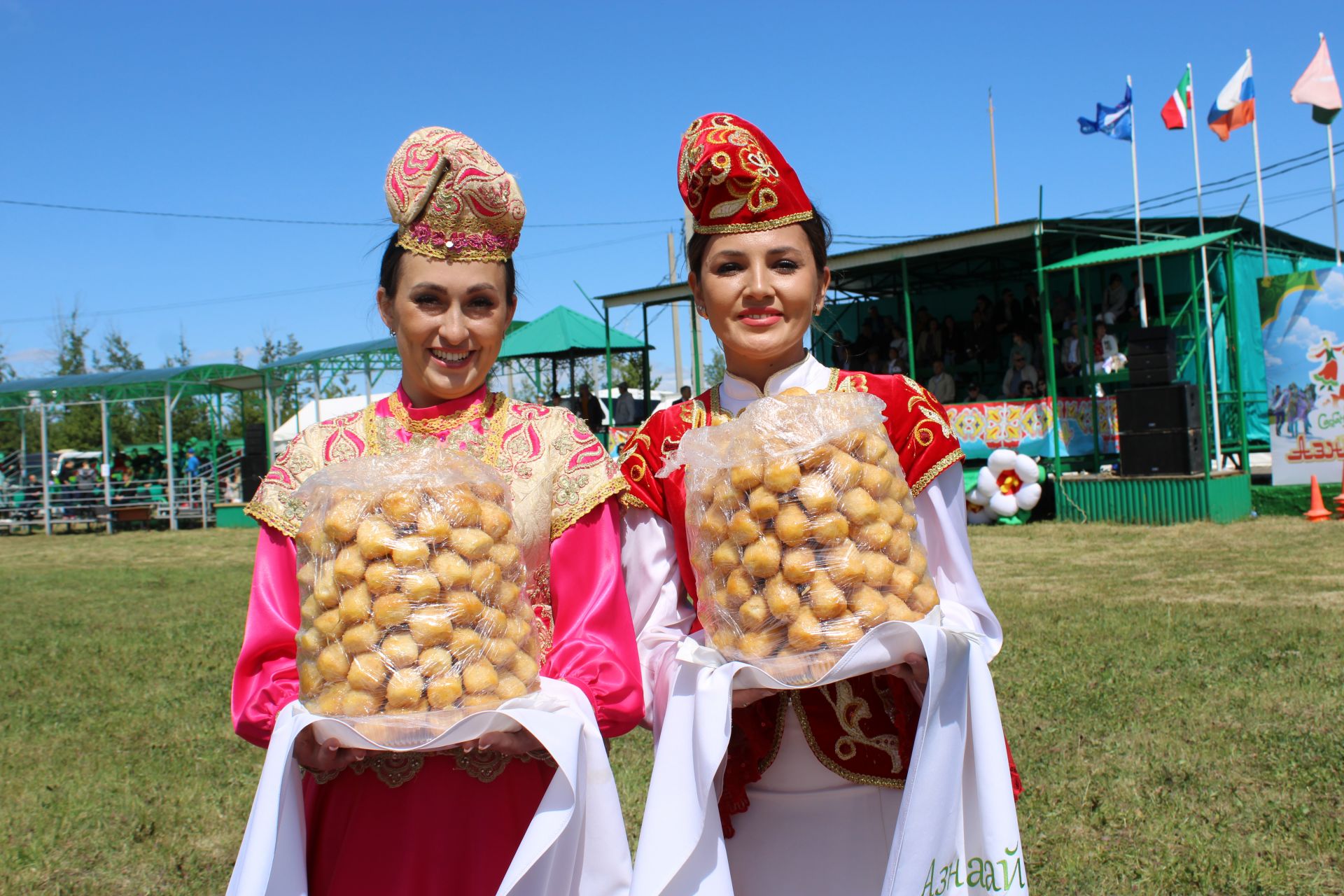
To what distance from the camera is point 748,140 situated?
2.11m

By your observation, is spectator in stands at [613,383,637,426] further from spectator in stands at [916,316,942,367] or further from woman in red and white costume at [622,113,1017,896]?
woman in red and white costume at [622,113,1017,896]

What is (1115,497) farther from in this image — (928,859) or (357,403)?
(357,403)

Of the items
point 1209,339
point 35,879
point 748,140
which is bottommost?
point 35,879

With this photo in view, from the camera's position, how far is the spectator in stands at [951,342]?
63.5 ft

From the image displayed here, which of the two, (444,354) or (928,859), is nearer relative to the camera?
(928,859)

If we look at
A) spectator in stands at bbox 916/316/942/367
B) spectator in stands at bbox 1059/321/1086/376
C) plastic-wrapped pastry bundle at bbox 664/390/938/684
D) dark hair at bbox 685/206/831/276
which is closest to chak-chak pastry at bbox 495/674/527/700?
plastic-wrapped pastry bundle at bbox 664/390/938/684

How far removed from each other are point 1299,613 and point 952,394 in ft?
32.4

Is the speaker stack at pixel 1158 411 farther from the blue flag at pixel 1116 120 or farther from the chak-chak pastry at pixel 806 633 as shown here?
the chak-chak pastry at pixel 806 633

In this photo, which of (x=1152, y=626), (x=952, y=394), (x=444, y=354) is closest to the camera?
(x=444, y=354)

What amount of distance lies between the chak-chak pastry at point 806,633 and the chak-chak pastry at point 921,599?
Result: 0.18 meters

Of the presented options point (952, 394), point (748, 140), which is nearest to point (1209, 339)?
point (952, 394)

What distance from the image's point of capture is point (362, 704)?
62.6 inches

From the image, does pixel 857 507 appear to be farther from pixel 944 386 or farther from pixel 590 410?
pixel 590 410

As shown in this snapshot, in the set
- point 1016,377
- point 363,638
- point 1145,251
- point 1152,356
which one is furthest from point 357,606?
point 1016,377
